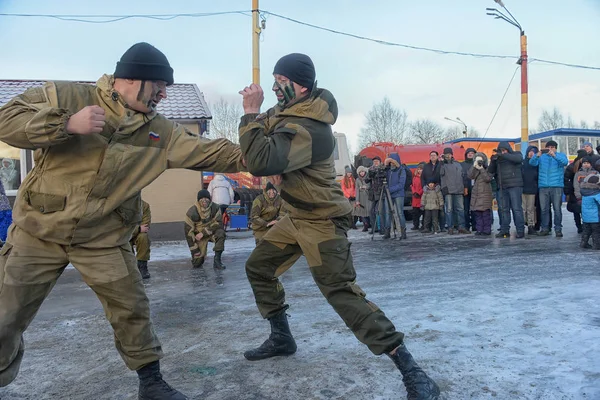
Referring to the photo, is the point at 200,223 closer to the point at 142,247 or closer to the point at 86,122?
the point at 142,247

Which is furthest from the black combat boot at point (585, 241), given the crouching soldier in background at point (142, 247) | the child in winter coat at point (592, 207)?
the crouching soldier in background at point (142, 247)

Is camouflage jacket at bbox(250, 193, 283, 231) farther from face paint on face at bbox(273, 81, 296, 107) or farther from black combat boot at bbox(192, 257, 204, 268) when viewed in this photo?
face paint on face at bbox(273, 81, 296, 107)

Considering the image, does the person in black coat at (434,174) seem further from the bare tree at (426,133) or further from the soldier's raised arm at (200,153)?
the bare tree at (426,133)

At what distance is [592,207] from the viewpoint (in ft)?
26.3

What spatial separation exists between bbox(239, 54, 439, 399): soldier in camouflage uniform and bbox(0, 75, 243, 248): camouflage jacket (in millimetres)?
607

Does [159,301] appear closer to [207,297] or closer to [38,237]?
[207,297]

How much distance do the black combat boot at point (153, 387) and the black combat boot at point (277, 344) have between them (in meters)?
0.75

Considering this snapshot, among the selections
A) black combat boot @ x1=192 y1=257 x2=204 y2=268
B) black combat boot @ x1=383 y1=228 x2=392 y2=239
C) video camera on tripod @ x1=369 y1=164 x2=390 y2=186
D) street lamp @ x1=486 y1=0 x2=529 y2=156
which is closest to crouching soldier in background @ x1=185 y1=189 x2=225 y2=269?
black combat boot @ x1=192 y1=257 x2=204 y2=268

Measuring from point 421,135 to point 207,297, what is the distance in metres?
46.3

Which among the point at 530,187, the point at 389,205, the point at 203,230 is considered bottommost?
the point at 203,230

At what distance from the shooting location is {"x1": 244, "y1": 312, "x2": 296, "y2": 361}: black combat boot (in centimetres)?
342

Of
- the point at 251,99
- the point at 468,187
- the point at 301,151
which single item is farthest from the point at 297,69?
the point at 468,187

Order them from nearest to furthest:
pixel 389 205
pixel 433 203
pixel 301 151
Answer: pixel 301 151, pixel 389 205, pixel 433 203

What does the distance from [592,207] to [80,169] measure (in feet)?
26.2
